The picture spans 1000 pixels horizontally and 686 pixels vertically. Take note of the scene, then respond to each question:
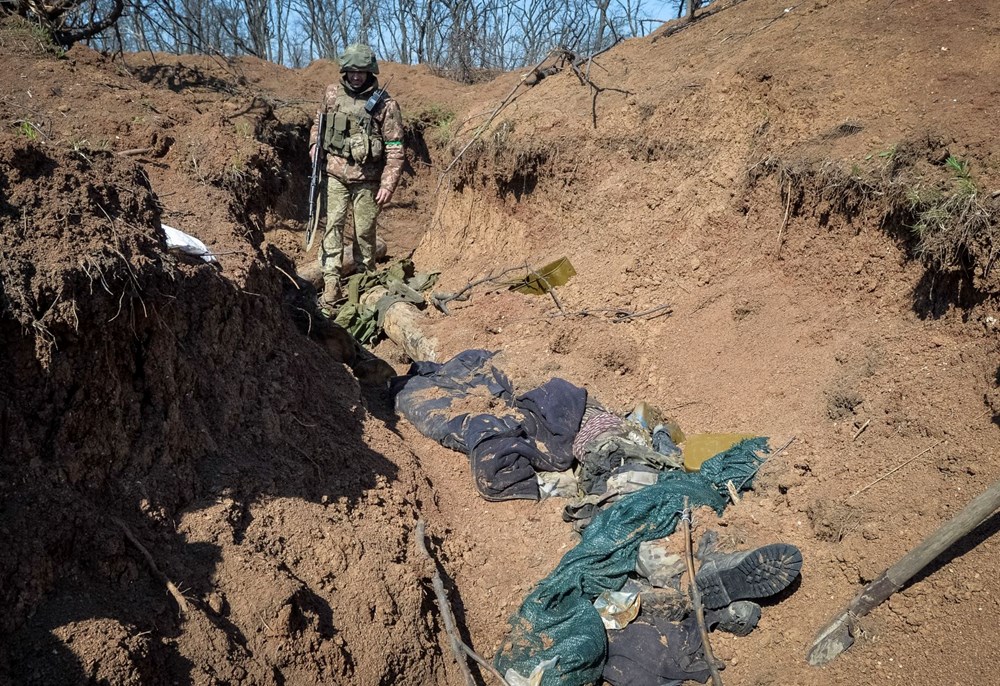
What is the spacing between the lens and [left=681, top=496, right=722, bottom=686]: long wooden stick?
3.29 m

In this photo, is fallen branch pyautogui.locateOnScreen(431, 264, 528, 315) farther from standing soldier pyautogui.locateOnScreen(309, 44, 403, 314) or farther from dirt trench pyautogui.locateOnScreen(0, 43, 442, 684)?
dirt trench pyautogui.locateOnScreen(0, 43, 442, 684)

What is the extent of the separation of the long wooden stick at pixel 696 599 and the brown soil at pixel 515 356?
5.1 inches

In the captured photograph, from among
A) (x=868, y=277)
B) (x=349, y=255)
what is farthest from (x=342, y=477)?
(x=349, y=255)

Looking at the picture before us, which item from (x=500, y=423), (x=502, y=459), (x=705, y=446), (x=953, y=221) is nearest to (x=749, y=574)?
(x=705, y=446)

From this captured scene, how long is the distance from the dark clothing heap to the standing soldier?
7.35 feet

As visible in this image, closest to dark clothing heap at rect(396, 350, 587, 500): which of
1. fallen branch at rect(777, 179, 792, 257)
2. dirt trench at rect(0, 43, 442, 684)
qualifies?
dirt trench at rect(0, 43, 442, 684)

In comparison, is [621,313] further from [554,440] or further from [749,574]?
[749,574]

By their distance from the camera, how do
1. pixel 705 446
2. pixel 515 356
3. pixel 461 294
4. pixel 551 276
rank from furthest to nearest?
pixel 461 294 < pixel 551 276 < pixel 515 356 < pixel 705 446

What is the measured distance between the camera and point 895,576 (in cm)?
314

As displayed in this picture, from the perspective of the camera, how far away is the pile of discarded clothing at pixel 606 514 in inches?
135

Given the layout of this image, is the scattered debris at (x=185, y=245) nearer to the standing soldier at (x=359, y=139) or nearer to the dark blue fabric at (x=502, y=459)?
the dark blue fabric at (x=502, y=459)

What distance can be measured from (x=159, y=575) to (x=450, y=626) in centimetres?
125

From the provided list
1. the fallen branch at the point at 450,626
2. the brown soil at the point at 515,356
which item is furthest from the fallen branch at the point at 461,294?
the fallen branch at the point at 450,626

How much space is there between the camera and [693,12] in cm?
874
